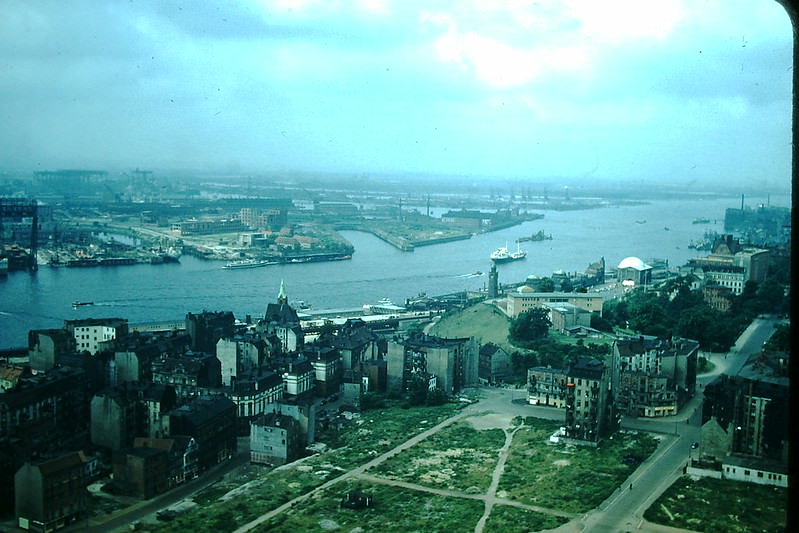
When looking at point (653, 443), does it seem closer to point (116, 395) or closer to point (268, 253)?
point (116, 395)

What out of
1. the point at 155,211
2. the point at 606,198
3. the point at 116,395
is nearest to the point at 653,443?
the point at 116,395

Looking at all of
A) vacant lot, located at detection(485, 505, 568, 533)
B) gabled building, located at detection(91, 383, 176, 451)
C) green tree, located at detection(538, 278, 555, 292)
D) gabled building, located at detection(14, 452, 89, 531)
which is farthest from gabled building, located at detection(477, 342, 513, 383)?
gabled building, located at detection(14, 452, 89, 531)

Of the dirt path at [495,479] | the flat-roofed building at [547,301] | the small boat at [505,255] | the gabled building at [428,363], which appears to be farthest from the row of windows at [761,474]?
the small boat at [505,255]

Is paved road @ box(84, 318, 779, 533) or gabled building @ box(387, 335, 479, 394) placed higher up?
gabled building @ box(387, 335, 479, 394)

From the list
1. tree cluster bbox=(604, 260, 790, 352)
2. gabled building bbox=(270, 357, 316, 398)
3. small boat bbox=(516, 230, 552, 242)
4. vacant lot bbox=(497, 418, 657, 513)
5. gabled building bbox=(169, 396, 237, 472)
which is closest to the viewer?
vacant lot bbox=(497, 418, 657, 513)

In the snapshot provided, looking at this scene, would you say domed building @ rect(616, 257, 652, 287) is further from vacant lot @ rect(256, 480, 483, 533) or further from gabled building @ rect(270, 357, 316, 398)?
vacant lot @ rect(256, 480, 483, 533)

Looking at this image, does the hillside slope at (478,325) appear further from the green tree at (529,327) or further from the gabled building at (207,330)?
Answer: the gabled building at (207,330)
